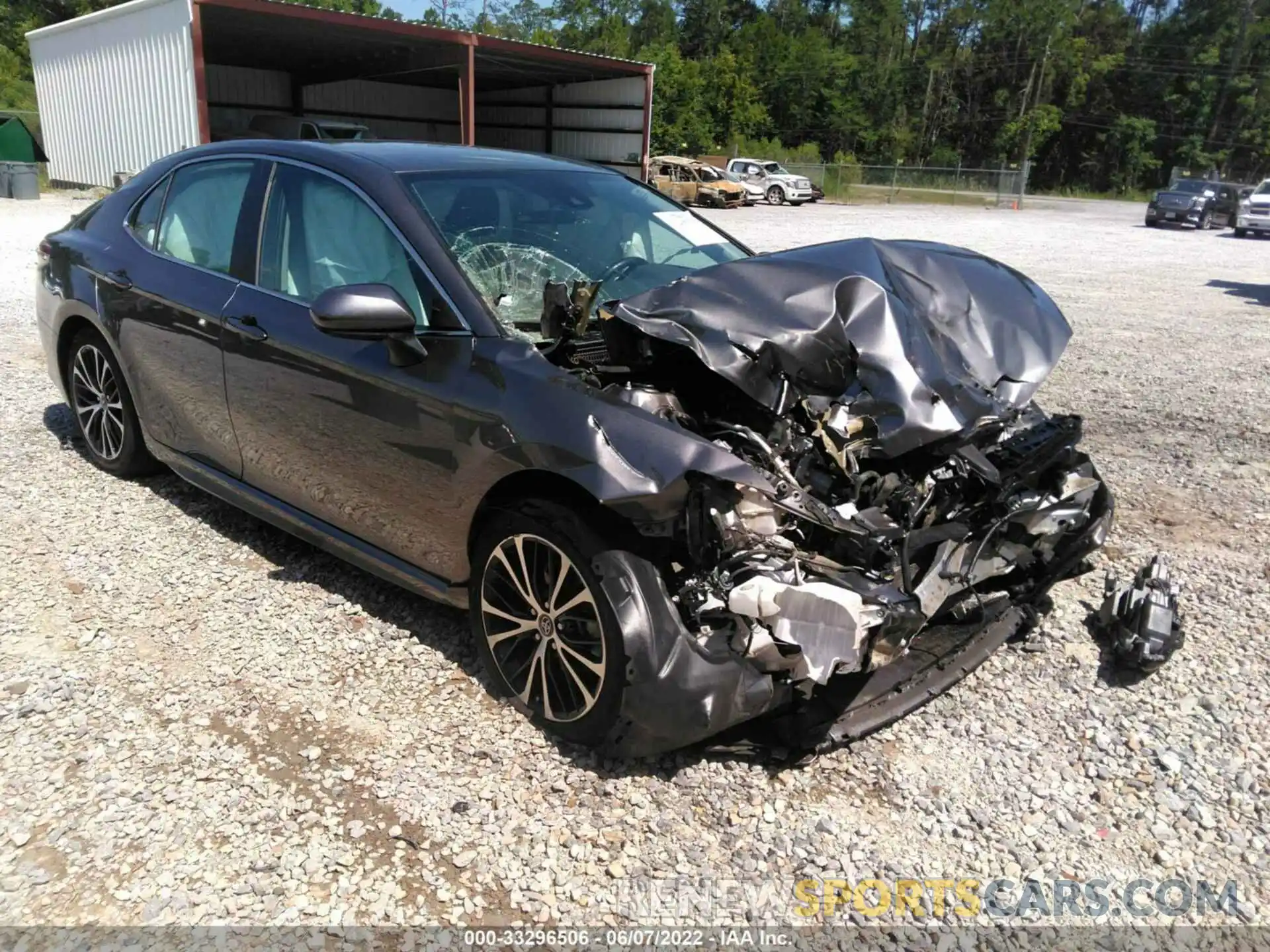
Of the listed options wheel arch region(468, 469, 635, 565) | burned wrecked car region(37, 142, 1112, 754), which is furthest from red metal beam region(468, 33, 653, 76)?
wheel arch region(468, 469, 635, 565)

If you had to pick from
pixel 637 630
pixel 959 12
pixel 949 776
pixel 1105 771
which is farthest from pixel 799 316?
pixel 959 12

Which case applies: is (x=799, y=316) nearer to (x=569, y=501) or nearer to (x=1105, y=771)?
(x=569, y=501)

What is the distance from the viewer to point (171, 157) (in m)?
4.71

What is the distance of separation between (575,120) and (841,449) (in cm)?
2424

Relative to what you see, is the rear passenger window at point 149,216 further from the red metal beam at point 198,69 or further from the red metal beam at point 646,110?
the red metal beam at point 646,110

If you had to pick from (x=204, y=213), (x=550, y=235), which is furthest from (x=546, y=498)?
(x=204, y=213)

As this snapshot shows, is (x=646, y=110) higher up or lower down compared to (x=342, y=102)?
higher up

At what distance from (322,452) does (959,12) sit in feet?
288

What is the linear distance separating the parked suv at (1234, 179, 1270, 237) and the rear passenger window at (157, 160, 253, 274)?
103 ft

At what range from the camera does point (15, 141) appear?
2600cm

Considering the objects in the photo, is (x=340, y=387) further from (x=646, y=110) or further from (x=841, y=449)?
(x=646, y=110)

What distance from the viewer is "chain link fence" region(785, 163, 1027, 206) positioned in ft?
143

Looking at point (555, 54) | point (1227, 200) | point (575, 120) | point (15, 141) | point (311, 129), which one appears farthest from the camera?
point (1227, 200)

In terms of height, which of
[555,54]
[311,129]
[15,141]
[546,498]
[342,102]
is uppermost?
[555,54]
